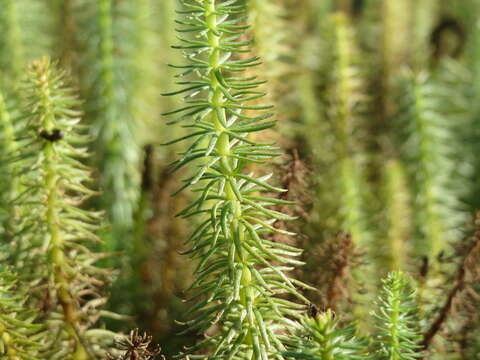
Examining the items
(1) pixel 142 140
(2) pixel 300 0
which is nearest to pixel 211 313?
(1) pixel 142 140

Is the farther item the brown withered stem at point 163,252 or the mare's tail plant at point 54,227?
the brown withered stem at point 163,252

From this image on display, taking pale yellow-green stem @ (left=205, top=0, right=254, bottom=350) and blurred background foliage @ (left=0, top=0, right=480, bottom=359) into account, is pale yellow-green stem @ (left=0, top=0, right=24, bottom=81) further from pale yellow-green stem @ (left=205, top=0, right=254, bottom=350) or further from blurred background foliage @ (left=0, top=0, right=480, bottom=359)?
pale yellow-green stem @ (left=205, top=0, right=254, bottom=350)

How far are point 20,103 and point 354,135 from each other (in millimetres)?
646

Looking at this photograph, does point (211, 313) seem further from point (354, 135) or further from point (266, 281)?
point (354, 135)

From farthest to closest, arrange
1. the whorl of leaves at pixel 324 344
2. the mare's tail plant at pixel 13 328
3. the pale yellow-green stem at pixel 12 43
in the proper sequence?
the pale yellow-green stem at pixel 12 43 → the mare's tail plant at pixel 13 328 → the whorl of leaves at pixel 324 344

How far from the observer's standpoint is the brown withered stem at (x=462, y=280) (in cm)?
69

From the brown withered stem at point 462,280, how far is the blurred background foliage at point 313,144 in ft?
0.10

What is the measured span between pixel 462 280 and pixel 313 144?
0.59 meters

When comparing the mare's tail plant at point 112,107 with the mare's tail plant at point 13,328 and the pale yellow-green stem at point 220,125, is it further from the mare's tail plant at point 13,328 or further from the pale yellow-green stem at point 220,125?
the pale yellow-green stem at point 220,125

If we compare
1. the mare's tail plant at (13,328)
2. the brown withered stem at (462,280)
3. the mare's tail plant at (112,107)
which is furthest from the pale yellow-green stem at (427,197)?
the mare's tail plant at (13,328)

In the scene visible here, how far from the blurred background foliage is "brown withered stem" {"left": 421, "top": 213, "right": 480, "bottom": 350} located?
0.03 m

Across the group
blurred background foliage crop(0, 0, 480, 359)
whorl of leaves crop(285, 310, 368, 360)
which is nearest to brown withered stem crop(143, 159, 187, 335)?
blurred background foliage crop(0, 0, 480, 359)

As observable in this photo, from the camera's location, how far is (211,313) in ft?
1.88

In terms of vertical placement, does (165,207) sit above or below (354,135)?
below
